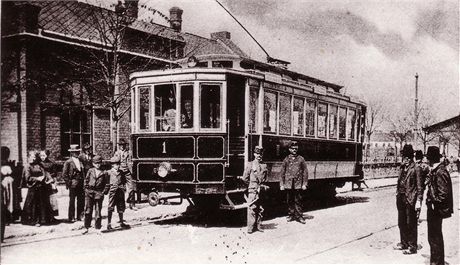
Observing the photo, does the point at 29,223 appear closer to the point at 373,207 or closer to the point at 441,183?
the point at 441,183

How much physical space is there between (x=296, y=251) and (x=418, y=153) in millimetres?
2443

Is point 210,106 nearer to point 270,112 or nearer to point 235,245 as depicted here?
point 270,112

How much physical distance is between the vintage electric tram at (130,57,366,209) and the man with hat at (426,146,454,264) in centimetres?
361

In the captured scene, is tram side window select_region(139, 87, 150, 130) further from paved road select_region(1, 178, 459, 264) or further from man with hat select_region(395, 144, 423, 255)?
man with hat select_region(395, 144, 423, 255)

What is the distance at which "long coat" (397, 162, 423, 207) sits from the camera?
7.13 m

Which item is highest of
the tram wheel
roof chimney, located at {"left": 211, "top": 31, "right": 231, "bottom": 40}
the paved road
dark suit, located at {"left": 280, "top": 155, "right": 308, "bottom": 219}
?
roof chimney, located at {"left": 211, "top": 31, "right": 231, "bottom": 40}

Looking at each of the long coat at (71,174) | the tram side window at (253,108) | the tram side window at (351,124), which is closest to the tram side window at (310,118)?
the tram side window at (253,108)

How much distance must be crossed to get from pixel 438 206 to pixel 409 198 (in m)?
0.94

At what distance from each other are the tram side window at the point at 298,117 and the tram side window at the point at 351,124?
121 inches

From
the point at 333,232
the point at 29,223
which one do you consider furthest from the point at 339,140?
the point at 29,223

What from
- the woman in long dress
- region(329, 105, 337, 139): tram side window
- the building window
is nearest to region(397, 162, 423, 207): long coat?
region(329, 105, 337, 139): tram side window

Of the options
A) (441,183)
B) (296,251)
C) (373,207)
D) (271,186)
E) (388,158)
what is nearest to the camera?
(441,183)

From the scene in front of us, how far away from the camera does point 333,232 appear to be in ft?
29.3

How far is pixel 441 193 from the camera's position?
20.4 feet
